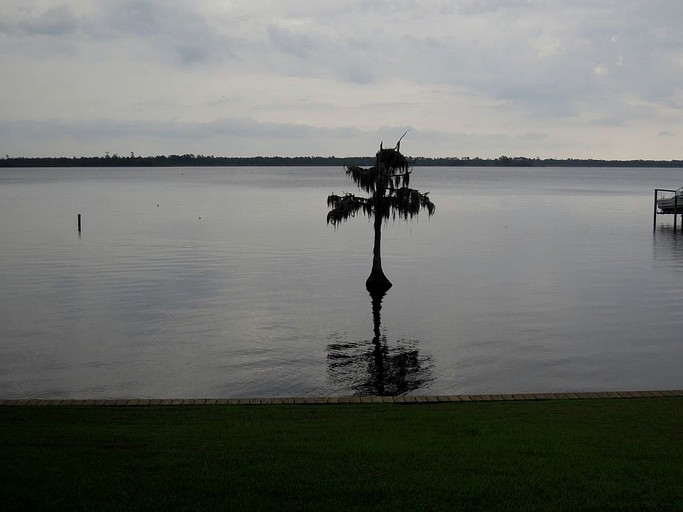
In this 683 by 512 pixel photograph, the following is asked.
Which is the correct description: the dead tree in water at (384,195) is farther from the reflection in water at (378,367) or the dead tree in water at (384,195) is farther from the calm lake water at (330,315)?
the reflection in water at (378,367)

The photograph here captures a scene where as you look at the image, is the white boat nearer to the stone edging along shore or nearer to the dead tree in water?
the dead tree in water

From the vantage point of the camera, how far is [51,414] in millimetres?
12805

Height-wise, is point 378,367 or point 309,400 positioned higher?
point 309,400

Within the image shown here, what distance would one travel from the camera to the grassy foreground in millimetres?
7836

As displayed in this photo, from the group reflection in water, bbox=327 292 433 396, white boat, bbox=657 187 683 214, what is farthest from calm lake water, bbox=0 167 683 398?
white boat, bbox=657 187 683 214

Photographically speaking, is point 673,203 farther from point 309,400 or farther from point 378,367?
point 309,400

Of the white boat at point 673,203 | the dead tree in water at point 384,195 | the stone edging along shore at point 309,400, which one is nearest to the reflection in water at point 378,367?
the stone edging along shore at point 309,400

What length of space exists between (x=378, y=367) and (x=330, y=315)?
29.0 feet

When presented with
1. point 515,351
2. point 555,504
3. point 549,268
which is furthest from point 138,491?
point 549,268

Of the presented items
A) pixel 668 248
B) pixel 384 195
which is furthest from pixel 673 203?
pixel 384 195

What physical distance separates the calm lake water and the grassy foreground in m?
7.46

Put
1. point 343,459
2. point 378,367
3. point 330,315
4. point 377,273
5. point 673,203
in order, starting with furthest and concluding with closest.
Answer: point 673,203
point 377,273
point 330,315
point 378,367
point 343,459

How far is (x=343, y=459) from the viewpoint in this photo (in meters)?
9.27

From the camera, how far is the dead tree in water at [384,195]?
3753 cm
